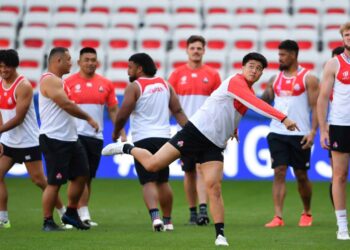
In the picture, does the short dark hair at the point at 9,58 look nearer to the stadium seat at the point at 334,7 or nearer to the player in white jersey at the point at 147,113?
the player in white jersey at the point at 147,113

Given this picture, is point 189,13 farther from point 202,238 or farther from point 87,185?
point 202,238

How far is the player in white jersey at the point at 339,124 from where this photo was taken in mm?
11281

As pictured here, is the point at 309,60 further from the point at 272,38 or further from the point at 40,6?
the point at 40,6

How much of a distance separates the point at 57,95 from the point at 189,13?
37.4 feet

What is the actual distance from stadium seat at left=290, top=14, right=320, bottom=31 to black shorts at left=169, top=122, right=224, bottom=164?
1206 centimetres

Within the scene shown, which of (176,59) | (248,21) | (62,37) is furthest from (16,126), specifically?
(248,21)

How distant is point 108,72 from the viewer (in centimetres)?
2098

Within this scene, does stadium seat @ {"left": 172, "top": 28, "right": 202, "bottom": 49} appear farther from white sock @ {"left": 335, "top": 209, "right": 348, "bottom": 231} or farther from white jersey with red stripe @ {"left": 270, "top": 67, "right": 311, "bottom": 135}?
white sock @ {"left": 335, "top": 209, "right": 348, "bottom": 231}

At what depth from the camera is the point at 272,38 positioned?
21.8 metres

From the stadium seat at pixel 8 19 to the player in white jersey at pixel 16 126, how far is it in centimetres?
1061

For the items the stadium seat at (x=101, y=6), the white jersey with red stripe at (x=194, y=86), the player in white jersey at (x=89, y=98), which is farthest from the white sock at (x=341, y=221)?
the stadium seat at (x=101, y=6)

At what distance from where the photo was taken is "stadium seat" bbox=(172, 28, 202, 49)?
2203 cm

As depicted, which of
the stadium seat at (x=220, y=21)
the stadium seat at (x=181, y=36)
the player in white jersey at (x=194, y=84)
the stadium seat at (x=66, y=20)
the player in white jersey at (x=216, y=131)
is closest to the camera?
the player in white jersey at (x=216, y=131)

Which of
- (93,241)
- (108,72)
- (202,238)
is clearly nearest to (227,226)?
(202,238)
